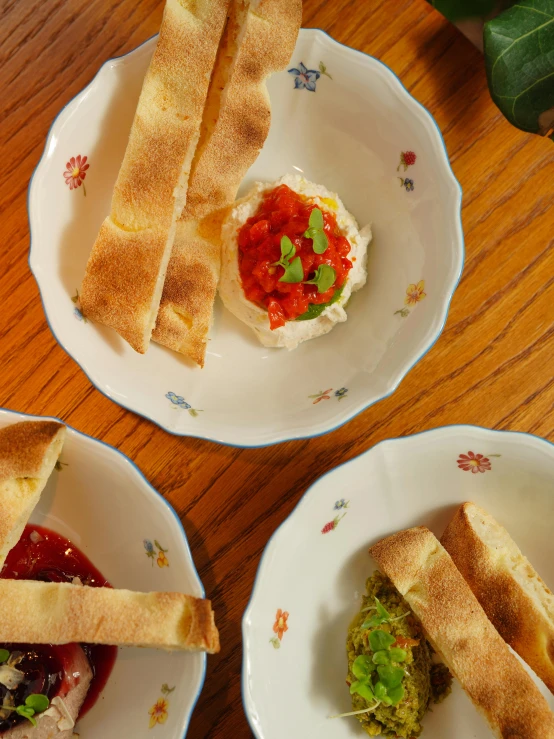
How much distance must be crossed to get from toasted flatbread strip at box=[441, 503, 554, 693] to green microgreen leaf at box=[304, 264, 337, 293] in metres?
0.88

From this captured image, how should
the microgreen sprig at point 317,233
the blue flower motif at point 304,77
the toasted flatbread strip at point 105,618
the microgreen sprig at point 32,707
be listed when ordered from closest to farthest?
the toasted flatbread strip at point 105,618 < the microgreen sprig at point 32,707 < the microgreen sprig at point 317,233 < the blue flower motif at point 304,77

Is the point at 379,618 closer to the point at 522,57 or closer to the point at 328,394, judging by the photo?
the point at 328,394

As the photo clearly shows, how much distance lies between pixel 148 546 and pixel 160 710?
1.62 ft

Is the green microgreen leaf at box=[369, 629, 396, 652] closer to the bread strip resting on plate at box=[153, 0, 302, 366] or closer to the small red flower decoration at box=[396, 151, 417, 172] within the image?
the bread strip resting on plate at box=[153, 0, 302, 366]

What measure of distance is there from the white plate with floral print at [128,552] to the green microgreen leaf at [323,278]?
83 centimetres

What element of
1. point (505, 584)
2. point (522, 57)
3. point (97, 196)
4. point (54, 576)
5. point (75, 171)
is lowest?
point (505, 584)

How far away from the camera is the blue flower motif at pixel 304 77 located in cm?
205

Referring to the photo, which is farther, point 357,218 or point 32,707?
point 357,218

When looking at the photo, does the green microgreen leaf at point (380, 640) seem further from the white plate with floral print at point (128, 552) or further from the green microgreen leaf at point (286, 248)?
the green microgreen leaf at point (286, 248)

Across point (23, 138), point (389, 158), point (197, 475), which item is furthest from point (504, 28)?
point (197, 475)

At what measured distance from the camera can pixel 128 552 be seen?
6.61ft

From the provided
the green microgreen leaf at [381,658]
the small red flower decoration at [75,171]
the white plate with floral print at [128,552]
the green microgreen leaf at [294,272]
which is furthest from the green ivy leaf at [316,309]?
the green microgreen leaf at [381,658]

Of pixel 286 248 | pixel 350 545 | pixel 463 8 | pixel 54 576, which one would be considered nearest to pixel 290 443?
pixel 350 545

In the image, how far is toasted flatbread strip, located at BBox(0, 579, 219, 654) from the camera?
5.73ft
